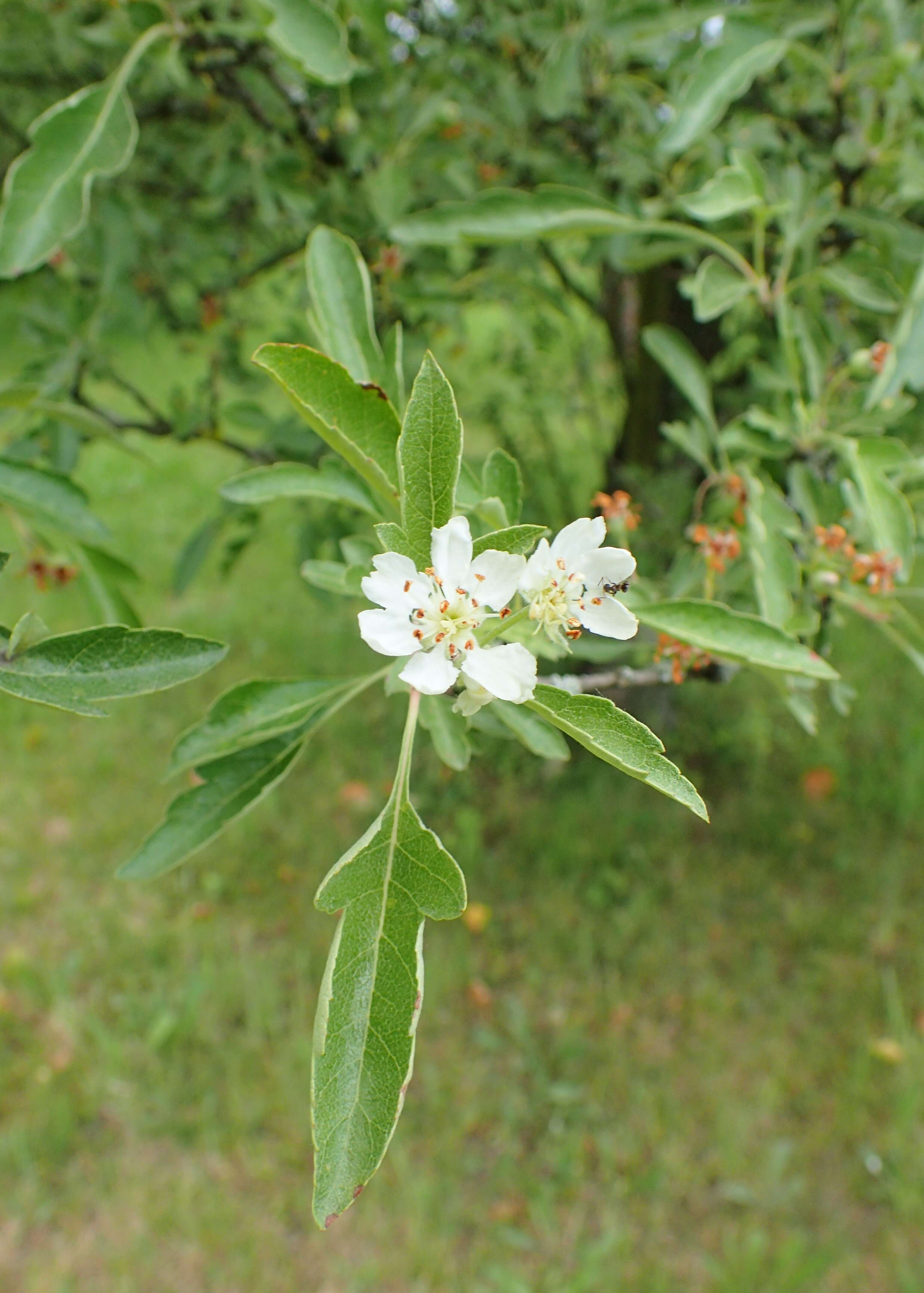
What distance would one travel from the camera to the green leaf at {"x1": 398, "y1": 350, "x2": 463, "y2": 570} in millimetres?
765

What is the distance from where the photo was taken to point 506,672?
735mm

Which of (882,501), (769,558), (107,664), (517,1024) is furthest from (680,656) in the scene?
(517,1024)

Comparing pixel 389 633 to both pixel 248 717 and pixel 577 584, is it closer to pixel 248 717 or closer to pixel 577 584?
pixel 577 584

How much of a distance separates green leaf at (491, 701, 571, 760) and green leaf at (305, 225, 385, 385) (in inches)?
14.4

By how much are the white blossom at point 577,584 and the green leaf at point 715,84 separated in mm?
807

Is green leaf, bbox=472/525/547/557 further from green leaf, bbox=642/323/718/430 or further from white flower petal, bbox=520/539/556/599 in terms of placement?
green leaf, bbox=642/323/718/430

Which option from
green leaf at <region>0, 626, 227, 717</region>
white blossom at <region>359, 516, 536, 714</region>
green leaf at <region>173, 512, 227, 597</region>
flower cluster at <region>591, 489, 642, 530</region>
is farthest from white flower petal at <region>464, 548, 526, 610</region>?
green leaf at <region>173, 512, 227, 597</region>

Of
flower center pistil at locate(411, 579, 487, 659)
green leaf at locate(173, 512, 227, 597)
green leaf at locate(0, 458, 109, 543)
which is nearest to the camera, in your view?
flower center pistil at locate(411, 579, 487, 659)

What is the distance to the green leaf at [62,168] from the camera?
122cm

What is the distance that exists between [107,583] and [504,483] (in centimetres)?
62

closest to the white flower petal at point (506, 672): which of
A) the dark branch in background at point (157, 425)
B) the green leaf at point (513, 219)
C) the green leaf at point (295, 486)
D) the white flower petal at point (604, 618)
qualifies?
the white flower petal at point (604, 618)

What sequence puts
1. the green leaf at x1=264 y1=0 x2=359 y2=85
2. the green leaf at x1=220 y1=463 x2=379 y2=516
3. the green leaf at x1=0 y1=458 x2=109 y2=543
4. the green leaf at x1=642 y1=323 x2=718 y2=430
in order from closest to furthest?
the green leaf at x1=220 y1=463 x2=379 y2=516 → the green leaf at x1=0 y1=458 x2=109 y2=543 → the green leaf at x1=264 y1=0 x2=359 y2=85 → the green leaf at x1=642 y1=323 x2=718 y2=430

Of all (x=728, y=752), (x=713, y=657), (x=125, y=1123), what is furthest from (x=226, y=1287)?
(x=728, y=752)

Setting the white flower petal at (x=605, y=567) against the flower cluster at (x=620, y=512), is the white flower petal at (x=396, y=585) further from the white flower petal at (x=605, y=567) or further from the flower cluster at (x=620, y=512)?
the flower cluster at (x=620, y=512)
